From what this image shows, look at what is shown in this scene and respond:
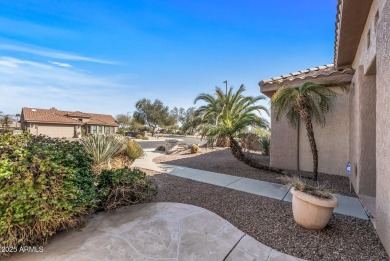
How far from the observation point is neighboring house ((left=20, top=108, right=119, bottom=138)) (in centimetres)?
3084

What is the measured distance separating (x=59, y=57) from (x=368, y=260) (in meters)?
15.3

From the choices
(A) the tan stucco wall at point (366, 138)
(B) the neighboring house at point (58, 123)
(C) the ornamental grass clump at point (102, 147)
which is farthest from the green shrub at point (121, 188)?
(B) the neighboring house at point (58, 123)

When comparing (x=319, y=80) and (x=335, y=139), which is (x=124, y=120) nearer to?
(x=319, y=80)

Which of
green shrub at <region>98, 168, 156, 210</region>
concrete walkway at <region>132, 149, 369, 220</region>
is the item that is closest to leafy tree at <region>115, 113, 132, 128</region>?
concrete walkway at <region>132, 149, 369, 220</region>

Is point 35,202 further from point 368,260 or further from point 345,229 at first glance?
point 345,229

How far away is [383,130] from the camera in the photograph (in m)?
3.13

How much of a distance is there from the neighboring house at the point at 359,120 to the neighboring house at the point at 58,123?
29.9m

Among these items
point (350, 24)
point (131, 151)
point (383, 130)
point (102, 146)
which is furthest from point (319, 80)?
point (102, 146)

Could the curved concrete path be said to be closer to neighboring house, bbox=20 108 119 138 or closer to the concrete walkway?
the concrete walkway

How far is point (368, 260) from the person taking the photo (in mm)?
2695

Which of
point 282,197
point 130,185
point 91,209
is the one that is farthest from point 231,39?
point 91,209

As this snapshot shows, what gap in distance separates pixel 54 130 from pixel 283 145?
3776 centimetres

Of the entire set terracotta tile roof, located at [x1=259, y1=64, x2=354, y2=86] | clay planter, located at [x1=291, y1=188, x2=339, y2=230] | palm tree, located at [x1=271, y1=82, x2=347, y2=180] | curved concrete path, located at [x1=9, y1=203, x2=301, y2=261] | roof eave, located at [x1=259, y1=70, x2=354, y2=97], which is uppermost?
terracotta tile roof, located at [x1=259, y1=64, x2=354, y2=86]

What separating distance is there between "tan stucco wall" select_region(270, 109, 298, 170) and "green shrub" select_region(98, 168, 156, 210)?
6.06 metres
